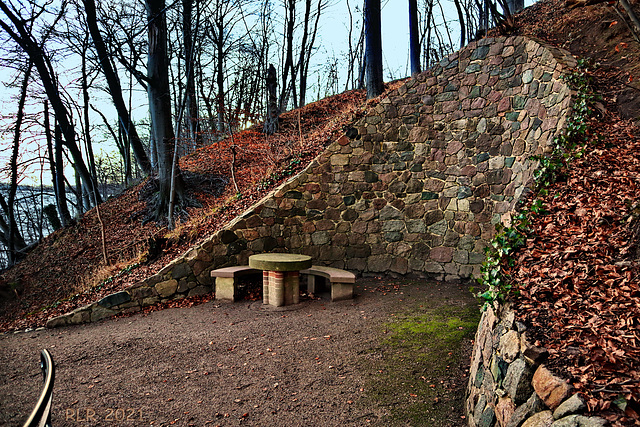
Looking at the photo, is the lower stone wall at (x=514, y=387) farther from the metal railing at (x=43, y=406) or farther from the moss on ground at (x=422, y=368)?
the metal railing at (x=43, y=406)

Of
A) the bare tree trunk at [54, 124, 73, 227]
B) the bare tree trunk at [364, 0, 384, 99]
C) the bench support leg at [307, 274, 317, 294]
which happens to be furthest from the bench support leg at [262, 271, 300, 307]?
the bare tree trunk at [54, 124, 73, 227]

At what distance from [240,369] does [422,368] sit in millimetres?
1814

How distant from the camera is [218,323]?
5438 mm

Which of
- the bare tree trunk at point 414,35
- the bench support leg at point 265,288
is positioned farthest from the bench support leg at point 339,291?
the bare tree trunk at point 414,35

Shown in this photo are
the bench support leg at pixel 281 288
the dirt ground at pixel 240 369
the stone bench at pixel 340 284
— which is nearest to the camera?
the dirt ground at pixel 240 369

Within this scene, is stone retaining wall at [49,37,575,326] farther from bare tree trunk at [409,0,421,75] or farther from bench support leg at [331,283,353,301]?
bare tree trunk at [409,0,421,75]

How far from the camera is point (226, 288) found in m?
6.32

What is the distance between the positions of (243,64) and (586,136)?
15.2 m

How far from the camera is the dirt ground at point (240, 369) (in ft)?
10.9

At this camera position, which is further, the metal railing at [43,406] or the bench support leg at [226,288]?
the bench support leg at [226,288]

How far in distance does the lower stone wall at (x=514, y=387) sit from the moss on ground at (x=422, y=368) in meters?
0.27

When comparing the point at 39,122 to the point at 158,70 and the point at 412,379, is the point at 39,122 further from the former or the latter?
the point at 412,379

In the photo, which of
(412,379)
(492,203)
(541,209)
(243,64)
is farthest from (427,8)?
(412,379)

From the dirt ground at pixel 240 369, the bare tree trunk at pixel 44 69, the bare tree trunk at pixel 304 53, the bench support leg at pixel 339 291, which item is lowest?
the dirt ground at pixel 240 369
